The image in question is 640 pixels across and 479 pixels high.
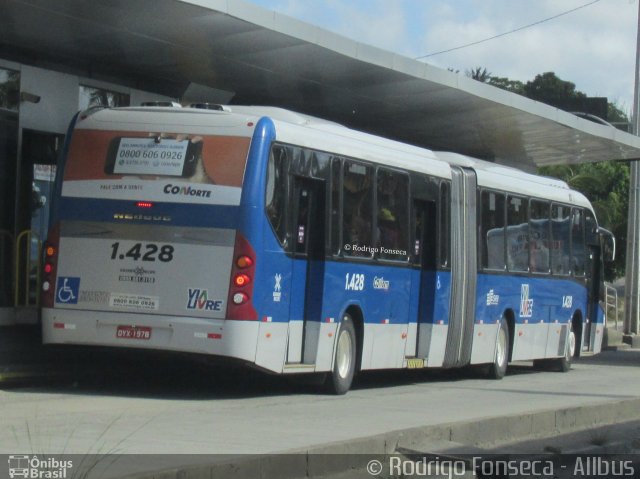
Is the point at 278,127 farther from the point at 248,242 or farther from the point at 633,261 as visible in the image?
the point at 633,261

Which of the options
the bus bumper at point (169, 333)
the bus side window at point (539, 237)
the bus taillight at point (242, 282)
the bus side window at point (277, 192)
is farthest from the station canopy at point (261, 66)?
the bus bumper at point (169, 333)

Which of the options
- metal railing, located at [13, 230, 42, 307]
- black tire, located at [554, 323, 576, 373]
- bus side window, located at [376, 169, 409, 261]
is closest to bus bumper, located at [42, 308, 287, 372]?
bus side window, located at [376, 169, 409, 261]

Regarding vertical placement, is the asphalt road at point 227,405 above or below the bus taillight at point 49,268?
below

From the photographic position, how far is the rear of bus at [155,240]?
13.9 m

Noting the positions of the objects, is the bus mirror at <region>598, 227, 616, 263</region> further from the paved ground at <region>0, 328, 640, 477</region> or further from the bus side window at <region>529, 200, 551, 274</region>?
the paved ground at <region>0, 328, 640, 477</region>

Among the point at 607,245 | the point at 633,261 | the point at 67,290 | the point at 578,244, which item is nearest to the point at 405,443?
the point at 67,290

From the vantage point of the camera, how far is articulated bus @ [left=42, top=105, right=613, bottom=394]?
13945 mm

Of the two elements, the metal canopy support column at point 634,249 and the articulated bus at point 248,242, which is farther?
the metal canopy support column at point 634,249

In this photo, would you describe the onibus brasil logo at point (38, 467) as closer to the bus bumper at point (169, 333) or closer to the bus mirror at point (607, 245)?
the bus bumper at point (169, 333)

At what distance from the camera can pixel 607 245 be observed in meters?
27.2

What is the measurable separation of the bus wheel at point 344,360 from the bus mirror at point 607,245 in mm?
11498

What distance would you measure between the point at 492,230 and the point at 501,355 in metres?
2.36

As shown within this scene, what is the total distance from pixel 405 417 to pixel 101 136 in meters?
4.80

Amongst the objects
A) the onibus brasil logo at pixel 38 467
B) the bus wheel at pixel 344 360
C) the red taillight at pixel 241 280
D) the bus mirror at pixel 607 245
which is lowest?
the onibus brasil logo at pixel 38 467
